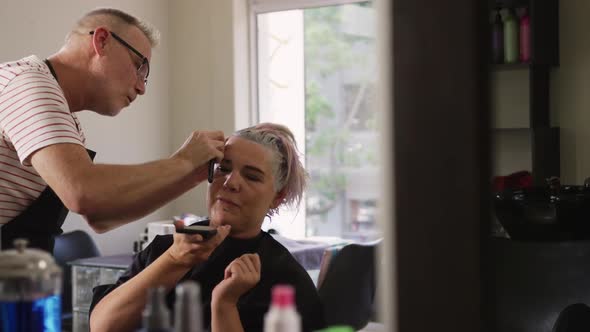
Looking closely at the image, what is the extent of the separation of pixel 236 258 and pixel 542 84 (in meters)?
2.63

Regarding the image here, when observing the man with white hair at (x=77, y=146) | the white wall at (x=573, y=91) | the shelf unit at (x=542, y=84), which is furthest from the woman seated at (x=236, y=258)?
the white wall at (x=573, y=91)

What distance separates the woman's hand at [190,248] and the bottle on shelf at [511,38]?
2.80m

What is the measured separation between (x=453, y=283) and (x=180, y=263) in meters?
1.11

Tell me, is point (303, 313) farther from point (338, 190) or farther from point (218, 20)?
point (338, 190)

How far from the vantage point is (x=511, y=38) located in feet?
13.7

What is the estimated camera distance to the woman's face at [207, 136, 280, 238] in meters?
2.14

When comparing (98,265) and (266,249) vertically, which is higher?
(266,249)

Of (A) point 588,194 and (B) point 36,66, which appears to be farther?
(A) point 588,194

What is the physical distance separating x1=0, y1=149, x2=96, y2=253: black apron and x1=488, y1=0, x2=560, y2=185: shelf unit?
2.87 m

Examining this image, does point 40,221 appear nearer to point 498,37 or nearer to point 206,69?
point 498,37

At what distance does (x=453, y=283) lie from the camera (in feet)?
2.82

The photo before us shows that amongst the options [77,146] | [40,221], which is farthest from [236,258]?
[77,146]

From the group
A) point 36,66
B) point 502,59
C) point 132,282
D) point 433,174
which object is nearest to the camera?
point 433,174

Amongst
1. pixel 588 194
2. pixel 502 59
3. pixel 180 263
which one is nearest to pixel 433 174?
pixel 180 263
